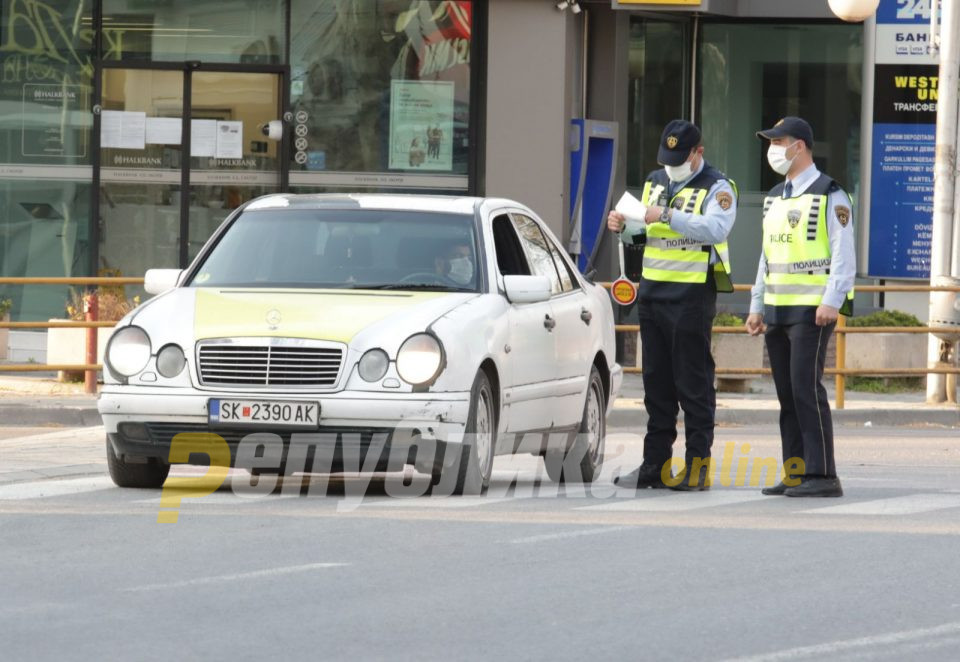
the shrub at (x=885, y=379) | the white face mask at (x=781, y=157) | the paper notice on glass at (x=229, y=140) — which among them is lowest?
the shrub at (x=885, y=379)

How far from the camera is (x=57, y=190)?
20688 mm

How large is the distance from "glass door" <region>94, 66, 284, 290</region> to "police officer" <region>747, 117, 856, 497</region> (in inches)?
424

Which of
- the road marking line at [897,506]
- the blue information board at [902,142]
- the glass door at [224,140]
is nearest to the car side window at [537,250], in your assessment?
the road marking line at [897,506]

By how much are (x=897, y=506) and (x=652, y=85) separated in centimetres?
1259

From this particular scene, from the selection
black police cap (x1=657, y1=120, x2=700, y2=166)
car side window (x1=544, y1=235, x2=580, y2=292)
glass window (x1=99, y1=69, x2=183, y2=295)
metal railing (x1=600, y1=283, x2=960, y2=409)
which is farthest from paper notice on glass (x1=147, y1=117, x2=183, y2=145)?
black police cap (x1=657, y1=120, x2=700, y2=166)

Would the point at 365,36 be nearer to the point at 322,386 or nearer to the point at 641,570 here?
the point at 322,386

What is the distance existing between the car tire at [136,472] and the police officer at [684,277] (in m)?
2.53

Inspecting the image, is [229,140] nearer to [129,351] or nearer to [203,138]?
[203,138]

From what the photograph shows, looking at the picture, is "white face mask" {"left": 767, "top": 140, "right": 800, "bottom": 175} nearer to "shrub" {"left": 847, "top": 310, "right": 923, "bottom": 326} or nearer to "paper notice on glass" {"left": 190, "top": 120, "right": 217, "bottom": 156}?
"shrub" {"left": 847, "top": 310, "right": 923, "bottom": 326}

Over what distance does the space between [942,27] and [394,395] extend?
10068 mm

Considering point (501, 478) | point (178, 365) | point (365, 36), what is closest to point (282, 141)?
point (365, 36)

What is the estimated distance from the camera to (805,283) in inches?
409

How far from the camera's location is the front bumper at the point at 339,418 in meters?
9.60

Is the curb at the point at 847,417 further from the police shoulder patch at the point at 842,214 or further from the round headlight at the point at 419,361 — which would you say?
the round headlight at the point at 419,361
